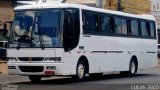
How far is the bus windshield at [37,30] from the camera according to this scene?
20.9 m

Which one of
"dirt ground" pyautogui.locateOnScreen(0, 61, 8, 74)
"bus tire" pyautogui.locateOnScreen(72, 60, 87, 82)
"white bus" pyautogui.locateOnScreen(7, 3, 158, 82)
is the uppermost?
"white bus" pyautogui.locateOnScreen(7, 3, 158, 82)

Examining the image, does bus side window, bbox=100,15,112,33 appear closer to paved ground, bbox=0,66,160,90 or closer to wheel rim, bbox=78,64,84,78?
paved ground, bbox=0,66,160,90

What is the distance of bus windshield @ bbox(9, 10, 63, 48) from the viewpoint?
2086 centimetres

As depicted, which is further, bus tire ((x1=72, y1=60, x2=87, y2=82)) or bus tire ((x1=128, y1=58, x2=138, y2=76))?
bus tire ((x1=128, y1=58, x2=138, y2=76))

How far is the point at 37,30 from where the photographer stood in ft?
69.6

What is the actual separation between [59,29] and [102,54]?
13.3 feet

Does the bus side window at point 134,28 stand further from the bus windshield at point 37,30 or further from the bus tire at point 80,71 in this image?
the bus windshield at point 37,30

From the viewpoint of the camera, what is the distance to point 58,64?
20.8 metres

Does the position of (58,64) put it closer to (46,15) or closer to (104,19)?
(46,15)

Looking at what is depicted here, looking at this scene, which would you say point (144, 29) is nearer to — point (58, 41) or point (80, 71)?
point (80, 71)

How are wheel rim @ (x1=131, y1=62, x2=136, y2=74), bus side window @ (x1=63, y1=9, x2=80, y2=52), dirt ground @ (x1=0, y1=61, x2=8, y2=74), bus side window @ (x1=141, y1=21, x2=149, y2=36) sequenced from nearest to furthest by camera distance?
1. bus side window @ (x1=63, y1=9, x2=80, y2=52)
2. wheel rim @ (x1=131, y1=62, x2=136, y2=74)
3. bus side window @ (x1=141, y1=21, x2=149, y2=36)
4. dirt ground @ (x1=0, y1=61, x2=8, y2=74)

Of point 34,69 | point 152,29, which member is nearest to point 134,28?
point 152,29

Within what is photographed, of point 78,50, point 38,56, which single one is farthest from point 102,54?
point 38,56

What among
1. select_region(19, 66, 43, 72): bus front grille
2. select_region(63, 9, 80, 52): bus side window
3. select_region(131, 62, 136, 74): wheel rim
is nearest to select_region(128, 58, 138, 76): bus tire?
select_region(131, 62, 136, 74): wheel rim
